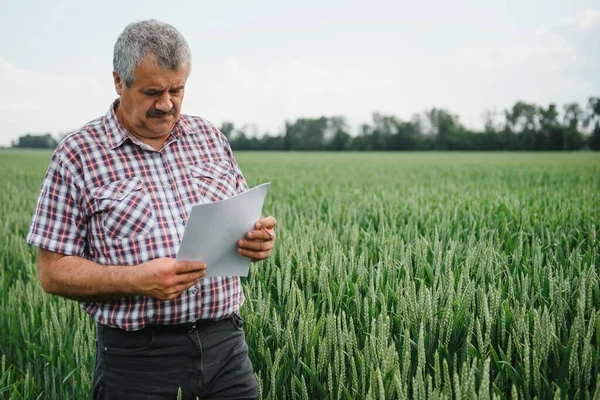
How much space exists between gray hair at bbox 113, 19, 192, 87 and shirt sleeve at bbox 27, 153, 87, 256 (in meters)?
0.36

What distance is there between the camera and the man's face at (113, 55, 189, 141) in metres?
1.62

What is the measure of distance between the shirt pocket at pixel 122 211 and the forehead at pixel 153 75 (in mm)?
327

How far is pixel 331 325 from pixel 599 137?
6802cm

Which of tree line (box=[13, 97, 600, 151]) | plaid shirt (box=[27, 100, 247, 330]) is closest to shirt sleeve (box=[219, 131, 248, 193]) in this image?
plaid shirt (box=[27, 100, 247, 330])

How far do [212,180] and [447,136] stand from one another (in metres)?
78.0

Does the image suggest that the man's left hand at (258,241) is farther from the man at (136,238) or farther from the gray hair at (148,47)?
the gray hair at (148,47)

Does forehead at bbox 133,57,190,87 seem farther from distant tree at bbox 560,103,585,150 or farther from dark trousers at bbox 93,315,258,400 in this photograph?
distant tree at bbox 560,103,585,150

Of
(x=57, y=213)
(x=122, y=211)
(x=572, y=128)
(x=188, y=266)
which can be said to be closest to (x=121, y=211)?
(x=122, y=211)

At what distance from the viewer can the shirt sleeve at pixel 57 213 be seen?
63.0 inches

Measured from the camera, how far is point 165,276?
1.47 metres

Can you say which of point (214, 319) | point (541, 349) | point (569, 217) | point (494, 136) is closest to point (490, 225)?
point (569, 217)

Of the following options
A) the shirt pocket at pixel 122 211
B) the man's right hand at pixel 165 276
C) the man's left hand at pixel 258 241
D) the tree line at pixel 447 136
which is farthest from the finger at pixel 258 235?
the tree line at pixel 447 136

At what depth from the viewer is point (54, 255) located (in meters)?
1.62

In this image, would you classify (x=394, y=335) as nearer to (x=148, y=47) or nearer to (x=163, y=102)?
(x=163, y=102)
